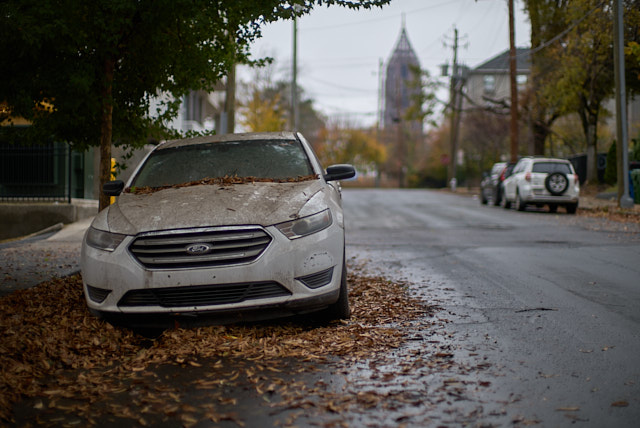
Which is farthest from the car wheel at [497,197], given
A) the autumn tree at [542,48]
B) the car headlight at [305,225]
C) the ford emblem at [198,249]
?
the ford emblem at [198,249]

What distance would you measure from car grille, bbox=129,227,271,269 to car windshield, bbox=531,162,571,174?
18.4 meters

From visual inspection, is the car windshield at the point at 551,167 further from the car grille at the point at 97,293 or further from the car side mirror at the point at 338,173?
the car grille at the point at 97,293

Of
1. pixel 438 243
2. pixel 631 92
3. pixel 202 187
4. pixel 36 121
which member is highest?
pixel 631 92

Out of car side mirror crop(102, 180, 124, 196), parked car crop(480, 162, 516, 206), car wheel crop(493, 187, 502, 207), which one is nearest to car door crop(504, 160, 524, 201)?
parked car crop(480, 162, 516, 206)

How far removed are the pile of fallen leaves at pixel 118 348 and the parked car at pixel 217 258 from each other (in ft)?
0.62

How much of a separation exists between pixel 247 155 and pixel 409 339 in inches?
102

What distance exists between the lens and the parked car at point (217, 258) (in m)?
4.88

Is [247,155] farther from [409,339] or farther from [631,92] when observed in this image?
[631,92]

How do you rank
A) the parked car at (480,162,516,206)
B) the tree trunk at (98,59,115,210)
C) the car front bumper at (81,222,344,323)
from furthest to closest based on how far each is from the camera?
the parked car at (480,162,516,206)
the tree trunk at (98,59,115,210)
the car front bumper at (81,222,344,323)

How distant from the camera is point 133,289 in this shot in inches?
194

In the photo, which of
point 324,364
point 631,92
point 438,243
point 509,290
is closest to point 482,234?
point 438,243

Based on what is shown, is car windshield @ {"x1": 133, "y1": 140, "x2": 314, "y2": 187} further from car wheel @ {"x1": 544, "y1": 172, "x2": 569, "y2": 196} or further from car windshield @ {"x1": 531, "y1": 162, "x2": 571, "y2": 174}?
car windshield @ {"x1": 531, "y1": 162, "x2": 571, "y2": 174}

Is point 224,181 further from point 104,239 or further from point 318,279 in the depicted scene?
point 318,279

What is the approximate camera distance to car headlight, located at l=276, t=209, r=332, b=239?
5.04 meters
